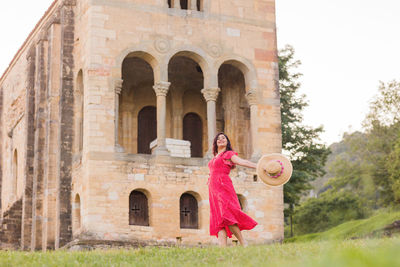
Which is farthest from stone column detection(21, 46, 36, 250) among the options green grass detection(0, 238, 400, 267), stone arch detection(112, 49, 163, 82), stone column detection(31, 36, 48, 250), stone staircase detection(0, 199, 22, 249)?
green grass detection(0, 238, 400, 267)

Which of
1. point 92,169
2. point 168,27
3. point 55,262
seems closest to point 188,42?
point 168,27

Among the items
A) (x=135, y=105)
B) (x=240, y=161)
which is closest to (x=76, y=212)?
(x=135, y=105)

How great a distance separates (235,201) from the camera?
14023 millimetres

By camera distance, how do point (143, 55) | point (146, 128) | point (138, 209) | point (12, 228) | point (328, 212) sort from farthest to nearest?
point (328, 212)
point (12, 228)
point (146, 128)
point (143, 55)
point (138, 209)

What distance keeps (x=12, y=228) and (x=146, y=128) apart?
6.75 metres

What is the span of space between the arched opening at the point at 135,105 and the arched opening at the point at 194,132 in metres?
1.26

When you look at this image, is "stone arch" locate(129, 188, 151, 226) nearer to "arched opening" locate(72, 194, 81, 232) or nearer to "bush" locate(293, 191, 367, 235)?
"arched opening" locate(72, 194, 81, 232)

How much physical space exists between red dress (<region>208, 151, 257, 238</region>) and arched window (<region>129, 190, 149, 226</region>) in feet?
29.7

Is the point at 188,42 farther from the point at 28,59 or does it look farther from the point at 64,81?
the point at 28,59

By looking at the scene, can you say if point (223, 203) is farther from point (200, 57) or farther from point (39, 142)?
point (39, 142)

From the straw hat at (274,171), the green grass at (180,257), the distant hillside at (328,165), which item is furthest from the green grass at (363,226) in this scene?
the distant hillside at (328,165)

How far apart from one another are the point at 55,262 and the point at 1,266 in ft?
2.84

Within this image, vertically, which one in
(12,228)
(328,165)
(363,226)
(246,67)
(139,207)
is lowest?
(363,226)

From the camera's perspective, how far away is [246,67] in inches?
987
